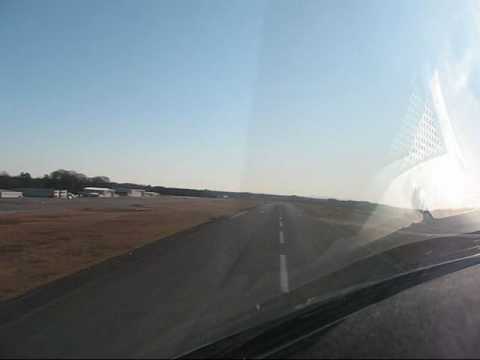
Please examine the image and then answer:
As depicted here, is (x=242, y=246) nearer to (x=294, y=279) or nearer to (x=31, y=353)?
(x=294, y=279)

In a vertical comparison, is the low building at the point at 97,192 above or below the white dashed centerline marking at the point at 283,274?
above

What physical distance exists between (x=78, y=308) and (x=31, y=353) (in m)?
1.85

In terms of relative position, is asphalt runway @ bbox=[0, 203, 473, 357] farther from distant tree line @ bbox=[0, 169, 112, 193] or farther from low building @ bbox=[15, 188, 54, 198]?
distant tree line @ bbox=[0, 169, 112, 193]

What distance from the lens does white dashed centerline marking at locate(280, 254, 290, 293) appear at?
8008 mm

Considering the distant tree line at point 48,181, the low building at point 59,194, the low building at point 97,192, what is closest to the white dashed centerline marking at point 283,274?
the low building at point 59,194

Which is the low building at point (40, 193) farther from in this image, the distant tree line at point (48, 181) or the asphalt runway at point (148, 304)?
the asphalt runway at point (148, 304)

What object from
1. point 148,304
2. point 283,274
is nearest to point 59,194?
point 283,274

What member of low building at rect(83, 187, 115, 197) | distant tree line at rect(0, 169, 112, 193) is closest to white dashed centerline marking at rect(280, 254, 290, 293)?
low building at rect(83, 187, 115, 197)

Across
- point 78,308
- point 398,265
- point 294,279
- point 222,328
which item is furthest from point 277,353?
point 398,265

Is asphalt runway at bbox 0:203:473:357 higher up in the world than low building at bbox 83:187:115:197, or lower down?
lower down

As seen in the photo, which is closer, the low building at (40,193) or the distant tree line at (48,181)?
the low building at (40,193)

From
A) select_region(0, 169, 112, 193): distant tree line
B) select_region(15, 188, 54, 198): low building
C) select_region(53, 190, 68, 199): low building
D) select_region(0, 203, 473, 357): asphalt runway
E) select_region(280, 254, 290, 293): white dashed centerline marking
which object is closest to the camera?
select_region(0, 203, 473, 357): asphalt runway

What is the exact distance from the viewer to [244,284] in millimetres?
8359

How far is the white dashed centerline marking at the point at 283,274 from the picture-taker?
26.3 feet
